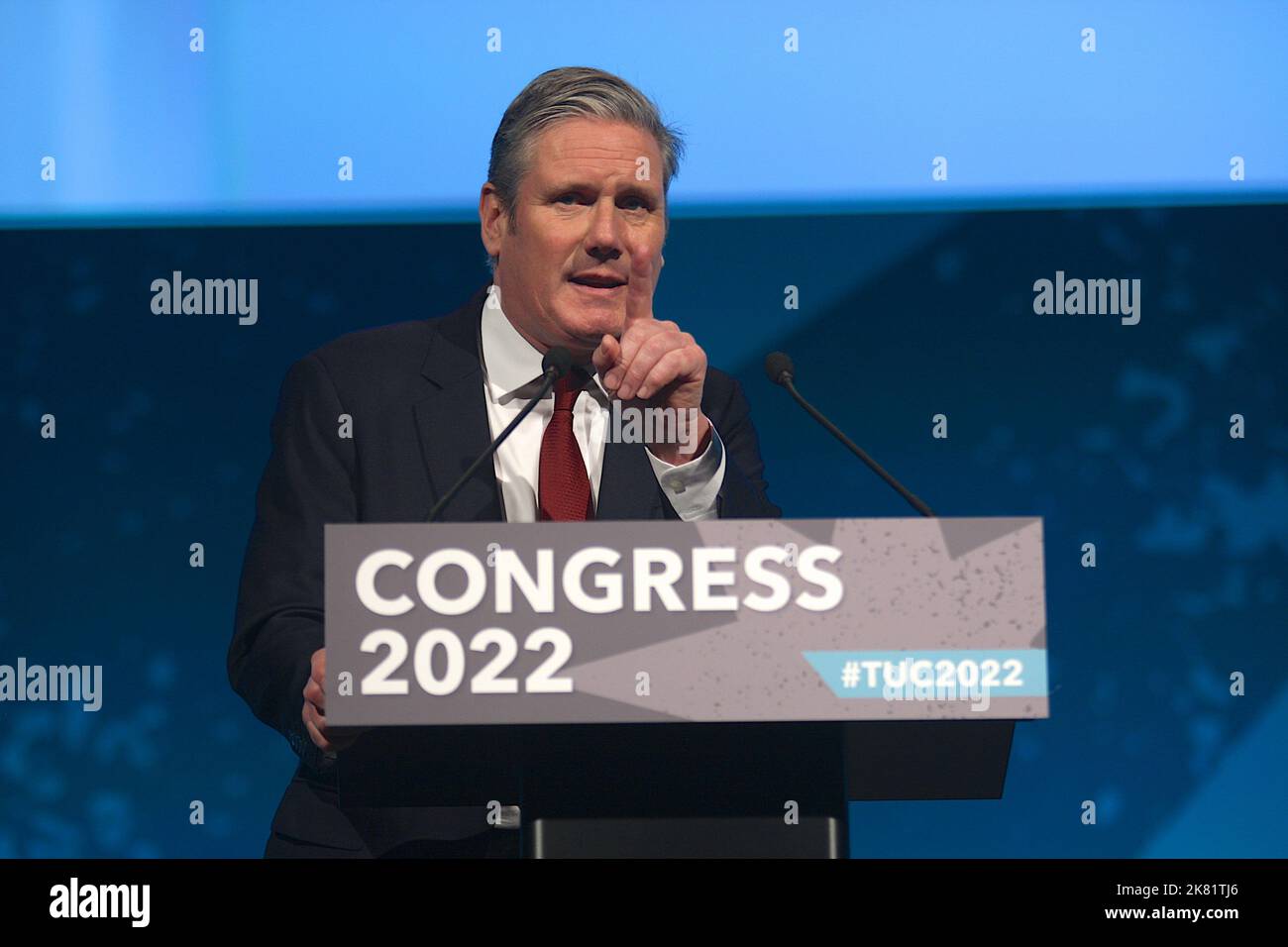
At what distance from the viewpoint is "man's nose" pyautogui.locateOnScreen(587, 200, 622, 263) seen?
2.90 meters

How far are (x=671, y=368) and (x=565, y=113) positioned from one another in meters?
0.80

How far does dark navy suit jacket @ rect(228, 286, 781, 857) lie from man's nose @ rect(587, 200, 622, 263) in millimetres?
314

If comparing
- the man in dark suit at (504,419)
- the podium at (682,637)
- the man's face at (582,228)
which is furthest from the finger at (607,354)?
the podium at (682,637)

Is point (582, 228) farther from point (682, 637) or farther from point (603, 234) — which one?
point (682, 637)

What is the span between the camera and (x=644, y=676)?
6.23 ft

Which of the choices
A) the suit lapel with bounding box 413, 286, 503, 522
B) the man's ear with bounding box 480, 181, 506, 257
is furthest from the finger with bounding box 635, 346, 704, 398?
the man's ear with bounding box 480, 181, 506, 257

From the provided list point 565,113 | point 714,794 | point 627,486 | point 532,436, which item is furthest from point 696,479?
point 565,113

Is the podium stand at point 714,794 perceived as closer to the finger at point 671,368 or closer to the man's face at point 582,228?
the finger at point 671,368

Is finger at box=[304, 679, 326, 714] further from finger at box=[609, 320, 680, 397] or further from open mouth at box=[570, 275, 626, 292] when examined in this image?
open mouth at box=[570, 275, 626, 292]

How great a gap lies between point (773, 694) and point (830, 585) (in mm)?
147

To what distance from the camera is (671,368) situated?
91.8 inches

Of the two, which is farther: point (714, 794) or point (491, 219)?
point (491, 219)
